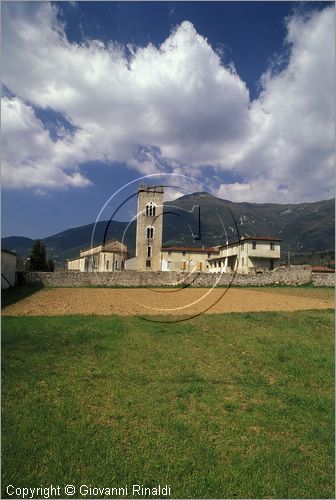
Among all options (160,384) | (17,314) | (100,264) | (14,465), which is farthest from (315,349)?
(100,264)

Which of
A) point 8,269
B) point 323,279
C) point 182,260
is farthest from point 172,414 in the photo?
point 182,260

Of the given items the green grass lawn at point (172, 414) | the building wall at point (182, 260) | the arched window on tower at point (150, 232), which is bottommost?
the green grass lawn at point (172, 414)

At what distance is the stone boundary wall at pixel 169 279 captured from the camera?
56.3 meters

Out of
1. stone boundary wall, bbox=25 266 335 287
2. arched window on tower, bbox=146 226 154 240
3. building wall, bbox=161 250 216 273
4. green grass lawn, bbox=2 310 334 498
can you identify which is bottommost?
green grass lawn, bbox=2 310 334 498

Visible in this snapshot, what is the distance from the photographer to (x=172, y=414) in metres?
9.69

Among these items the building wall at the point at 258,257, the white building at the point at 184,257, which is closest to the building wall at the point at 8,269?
the white building at the point at 184,257

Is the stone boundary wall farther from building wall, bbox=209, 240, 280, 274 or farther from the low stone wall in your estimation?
building wall, bbox=209, 240, 280, 274

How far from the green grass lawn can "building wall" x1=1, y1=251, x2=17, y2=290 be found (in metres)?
28.1

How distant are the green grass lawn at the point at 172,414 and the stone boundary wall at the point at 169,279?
1499 inches

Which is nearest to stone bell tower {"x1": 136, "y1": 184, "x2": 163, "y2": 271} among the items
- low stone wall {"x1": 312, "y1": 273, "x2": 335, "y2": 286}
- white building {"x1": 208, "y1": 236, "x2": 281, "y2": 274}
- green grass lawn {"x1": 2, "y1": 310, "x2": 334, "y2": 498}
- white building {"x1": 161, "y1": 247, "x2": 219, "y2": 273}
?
white building {"x1": 161, "y1": 247, "x2": 219, "y2": 273}

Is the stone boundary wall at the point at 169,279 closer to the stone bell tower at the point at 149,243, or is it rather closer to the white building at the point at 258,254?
the stone bell tower at the point at 149,243

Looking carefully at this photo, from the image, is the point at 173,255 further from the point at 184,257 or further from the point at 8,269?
the point at 8,269

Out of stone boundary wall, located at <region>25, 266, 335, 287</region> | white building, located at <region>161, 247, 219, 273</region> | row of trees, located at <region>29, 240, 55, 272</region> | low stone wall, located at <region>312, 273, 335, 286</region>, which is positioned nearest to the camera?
stone boundary wall, located at <region>25, 266, 335, 287</region>

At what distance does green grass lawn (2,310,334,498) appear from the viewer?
6977mm
